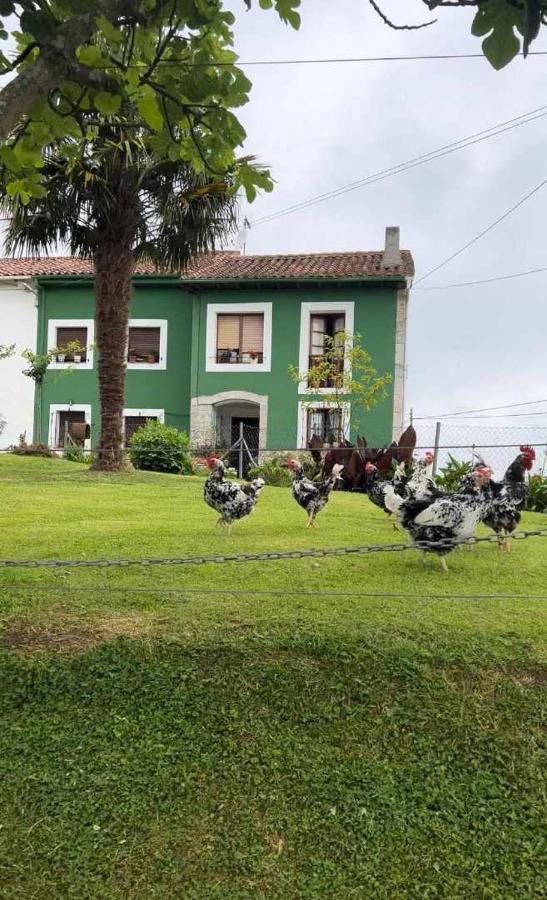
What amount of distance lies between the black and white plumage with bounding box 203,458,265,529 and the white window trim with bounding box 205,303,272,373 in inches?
539

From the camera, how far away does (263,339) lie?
2047cm

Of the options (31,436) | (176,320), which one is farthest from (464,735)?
(31,436)

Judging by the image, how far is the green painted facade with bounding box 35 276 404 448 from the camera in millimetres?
19516

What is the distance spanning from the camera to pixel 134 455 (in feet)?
51.6

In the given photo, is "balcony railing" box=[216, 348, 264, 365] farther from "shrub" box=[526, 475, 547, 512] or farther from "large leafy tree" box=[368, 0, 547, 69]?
"large leafy tree" box=[368, 0, 547, 69]

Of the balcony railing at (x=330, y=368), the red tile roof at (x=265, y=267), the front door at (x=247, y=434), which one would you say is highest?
the red tile roof at (x=265, y=267)

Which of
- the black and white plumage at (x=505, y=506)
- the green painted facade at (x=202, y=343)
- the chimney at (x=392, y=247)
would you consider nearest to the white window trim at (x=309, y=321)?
the green painted facade at (x=202, y=343)

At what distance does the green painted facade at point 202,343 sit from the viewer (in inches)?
768

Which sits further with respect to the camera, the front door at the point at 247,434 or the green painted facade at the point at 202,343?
the green painted facade at the point at 202,343

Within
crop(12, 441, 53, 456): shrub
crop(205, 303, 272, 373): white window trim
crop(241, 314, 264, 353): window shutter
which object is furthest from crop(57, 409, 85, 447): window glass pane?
crop(241, 314, 264, 353): window shutter

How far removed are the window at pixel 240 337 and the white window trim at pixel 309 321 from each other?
1241 mm

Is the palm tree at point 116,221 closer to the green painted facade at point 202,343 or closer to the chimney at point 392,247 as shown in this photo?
the green painted facade at point 202,343

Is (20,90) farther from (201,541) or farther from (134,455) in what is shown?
(134,455)

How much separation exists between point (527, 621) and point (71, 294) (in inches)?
791
